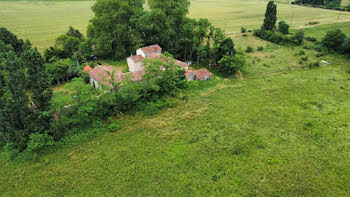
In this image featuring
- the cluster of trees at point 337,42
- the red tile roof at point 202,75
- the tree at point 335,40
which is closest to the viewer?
the red tile roof at point 202,75

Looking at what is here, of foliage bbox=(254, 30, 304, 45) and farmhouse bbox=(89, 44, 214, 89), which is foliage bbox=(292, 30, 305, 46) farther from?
farmhouse bbox=(89, 44, 214, 89)

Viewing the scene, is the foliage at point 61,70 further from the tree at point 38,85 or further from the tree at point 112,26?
the tree at point 38,85

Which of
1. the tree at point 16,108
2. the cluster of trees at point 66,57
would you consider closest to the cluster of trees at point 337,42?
the cluster of trees at point 66,57

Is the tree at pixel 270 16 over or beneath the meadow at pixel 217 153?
over

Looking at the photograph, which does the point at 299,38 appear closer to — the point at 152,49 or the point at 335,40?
the point at 335,40

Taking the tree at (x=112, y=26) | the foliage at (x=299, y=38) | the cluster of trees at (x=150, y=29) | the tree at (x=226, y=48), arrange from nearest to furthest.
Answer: the tree at (x=226, y=48) < the cluster of trees at (x=150, y=29) < the tree at (x=112, y=26) < the foliage at (x=299, y=38)

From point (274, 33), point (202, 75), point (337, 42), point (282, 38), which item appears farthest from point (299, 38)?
point (202, 75)

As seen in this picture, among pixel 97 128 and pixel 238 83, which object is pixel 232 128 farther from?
pixel 97 128
